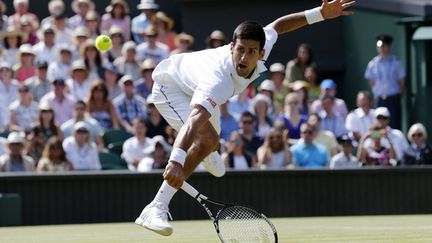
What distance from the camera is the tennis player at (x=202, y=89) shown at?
7484 millimetres

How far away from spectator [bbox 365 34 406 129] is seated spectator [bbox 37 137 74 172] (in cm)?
456

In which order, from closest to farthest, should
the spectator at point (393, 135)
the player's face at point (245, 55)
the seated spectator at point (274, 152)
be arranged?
the player's face at point (245, 55), the seated spectator at point (274, 152), the spectator at point (393, 135)

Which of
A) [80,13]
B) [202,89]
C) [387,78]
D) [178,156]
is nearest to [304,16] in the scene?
[202,89]

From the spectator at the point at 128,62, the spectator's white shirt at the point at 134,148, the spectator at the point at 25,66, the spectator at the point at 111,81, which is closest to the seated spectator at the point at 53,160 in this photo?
the spectator's white shirt at the point at 134,148

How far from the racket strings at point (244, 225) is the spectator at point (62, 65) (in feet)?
26.4

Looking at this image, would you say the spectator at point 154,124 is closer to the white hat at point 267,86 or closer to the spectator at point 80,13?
the white hat at point 267,86

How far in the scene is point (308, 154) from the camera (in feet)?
47.0

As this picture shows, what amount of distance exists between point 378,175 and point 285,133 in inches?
51.8

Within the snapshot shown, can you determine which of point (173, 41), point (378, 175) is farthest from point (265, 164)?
point (173, 41)

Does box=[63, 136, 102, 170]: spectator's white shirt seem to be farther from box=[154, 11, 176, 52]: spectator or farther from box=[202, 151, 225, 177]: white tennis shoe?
box=[202, 151, 225, 177]: white tennis shoe

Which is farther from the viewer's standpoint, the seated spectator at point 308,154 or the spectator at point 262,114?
the spectator at point 262,114

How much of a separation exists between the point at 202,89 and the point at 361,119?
25.5ft

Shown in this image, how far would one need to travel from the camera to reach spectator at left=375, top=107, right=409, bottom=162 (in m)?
14.5

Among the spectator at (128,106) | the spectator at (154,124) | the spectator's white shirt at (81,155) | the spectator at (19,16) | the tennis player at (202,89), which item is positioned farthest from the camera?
the spectator at (19,16)
